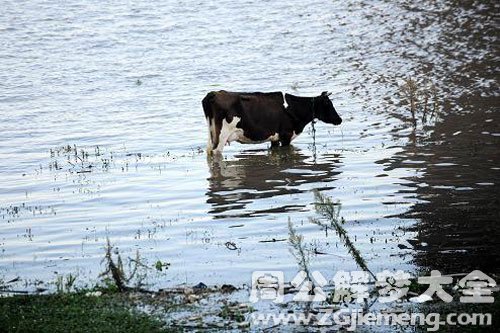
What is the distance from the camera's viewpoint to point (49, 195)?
582 inches

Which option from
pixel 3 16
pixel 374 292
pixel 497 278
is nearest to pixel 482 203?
pixel 497 278

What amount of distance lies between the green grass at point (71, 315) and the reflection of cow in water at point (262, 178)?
4.78m

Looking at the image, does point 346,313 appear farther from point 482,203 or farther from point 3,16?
point 3,16

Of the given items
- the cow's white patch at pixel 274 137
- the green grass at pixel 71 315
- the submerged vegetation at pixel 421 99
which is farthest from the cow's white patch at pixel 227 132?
the green grass at pixel 71 315


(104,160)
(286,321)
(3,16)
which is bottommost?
(286,321)

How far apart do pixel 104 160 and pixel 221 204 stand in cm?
471

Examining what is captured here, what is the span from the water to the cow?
40 centimetres

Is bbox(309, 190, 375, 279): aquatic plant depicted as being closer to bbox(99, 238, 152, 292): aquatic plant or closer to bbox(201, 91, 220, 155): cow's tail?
bbox(99, 238, 152, 292): aquatic plant

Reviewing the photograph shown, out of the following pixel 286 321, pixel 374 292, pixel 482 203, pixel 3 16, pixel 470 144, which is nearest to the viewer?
pixel 286 321

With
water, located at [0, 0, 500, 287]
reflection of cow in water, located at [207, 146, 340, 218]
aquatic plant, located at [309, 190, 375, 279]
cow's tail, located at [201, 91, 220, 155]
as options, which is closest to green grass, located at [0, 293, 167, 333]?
water, located at [0, 0, 500, 287]

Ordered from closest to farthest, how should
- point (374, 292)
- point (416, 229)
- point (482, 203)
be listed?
point (374, 292), point (416, 229), point (482, 203)

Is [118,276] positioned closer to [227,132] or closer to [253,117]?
[227,132]

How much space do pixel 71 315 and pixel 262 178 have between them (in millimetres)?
8084

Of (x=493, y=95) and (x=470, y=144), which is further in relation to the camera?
(x=493, y=95)
